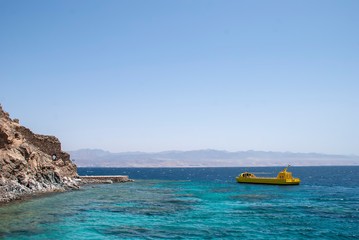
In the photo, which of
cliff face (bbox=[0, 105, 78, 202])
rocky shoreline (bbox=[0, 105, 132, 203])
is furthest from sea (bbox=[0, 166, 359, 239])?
cliff face (bbox=[0, 105, 78, 202])

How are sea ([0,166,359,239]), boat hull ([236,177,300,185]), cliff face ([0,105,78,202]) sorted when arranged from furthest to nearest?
boat hull ([236,177,300,185])
cliff face ([0,105,78,202])
sea ([0,166,359,239])

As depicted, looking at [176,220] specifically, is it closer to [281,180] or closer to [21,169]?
[21,169]

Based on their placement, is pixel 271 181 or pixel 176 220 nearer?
pixel 176 220

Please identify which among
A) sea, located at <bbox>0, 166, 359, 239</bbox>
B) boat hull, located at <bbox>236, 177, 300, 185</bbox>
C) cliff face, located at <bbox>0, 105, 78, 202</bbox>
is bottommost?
boat hull, located at <bbox>236, 177, 300, 185</bbox>

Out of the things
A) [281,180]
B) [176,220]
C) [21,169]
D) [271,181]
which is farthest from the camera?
[271,181]

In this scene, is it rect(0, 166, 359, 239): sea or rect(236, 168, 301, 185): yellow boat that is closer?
rect(0, 166, 359, 239): sea

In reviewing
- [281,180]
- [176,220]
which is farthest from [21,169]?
[281,180]

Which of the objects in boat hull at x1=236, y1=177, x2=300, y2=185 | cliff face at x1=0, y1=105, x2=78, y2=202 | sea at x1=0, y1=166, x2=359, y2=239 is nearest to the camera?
sea at x1=0, y1=166, x2=359, y2=239

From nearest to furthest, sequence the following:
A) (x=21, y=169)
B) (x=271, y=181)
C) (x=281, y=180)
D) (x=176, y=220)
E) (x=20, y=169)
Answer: (x=176, y=220) → (x=20, y=169) → (x=21, y=169) → (x=281, y=180) → (x=271, y=181)

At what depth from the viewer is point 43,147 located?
69062 millimetres

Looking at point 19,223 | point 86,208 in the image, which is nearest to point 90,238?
point 19,223

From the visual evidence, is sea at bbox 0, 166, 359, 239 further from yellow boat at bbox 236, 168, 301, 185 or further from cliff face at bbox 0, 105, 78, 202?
yellow boat at bbox 236, 168, 301, 185

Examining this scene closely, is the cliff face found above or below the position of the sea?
above

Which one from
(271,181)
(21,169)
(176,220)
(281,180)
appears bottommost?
(271,181)
